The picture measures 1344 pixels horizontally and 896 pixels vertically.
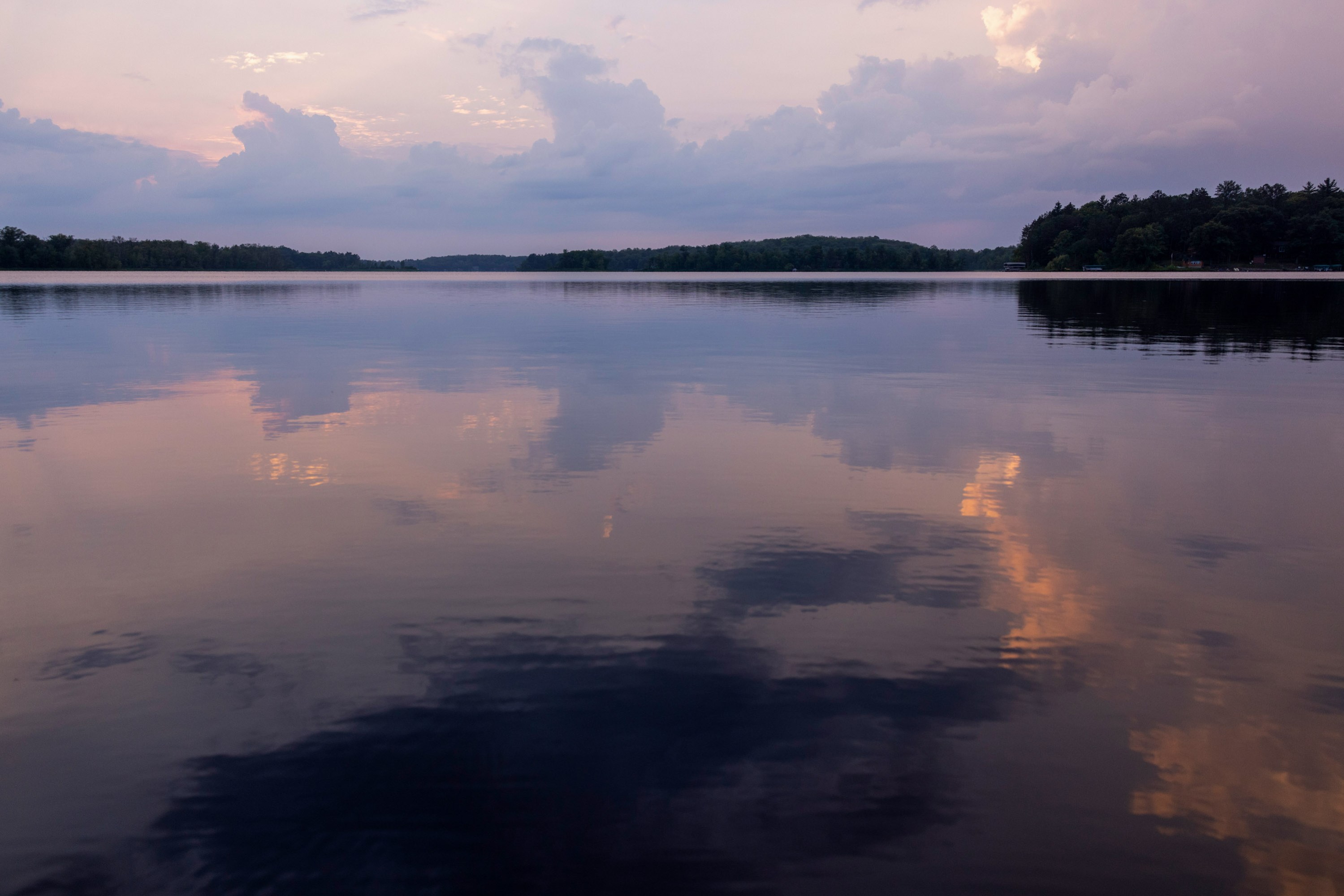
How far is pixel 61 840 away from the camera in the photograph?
6.39 meters

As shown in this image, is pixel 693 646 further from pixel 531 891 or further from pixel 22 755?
pixel 22 755

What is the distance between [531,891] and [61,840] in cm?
368

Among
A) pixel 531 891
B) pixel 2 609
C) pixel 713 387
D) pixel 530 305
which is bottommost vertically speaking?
pixel 531 891

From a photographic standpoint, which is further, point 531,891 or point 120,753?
→ point 120,753

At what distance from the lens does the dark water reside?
20.7 ft

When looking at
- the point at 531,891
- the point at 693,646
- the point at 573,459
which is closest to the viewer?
the point at 531,891

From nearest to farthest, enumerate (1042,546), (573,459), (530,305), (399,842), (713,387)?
(399,842)
(1042,546)
(573,459)
(713,387)
(530,305)

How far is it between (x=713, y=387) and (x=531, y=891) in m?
22.9

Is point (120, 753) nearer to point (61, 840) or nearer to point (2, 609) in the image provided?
point (61, 840)

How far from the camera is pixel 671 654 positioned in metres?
9.05

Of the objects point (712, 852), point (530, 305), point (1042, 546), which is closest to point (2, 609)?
point (712, 852)

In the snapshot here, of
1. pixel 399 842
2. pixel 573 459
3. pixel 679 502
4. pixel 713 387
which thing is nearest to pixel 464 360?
pixel 713 387

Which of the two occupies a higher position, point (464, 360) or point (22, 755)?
point (464, 360)

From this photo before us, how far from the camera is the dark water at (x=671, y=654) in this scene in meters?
6.32
